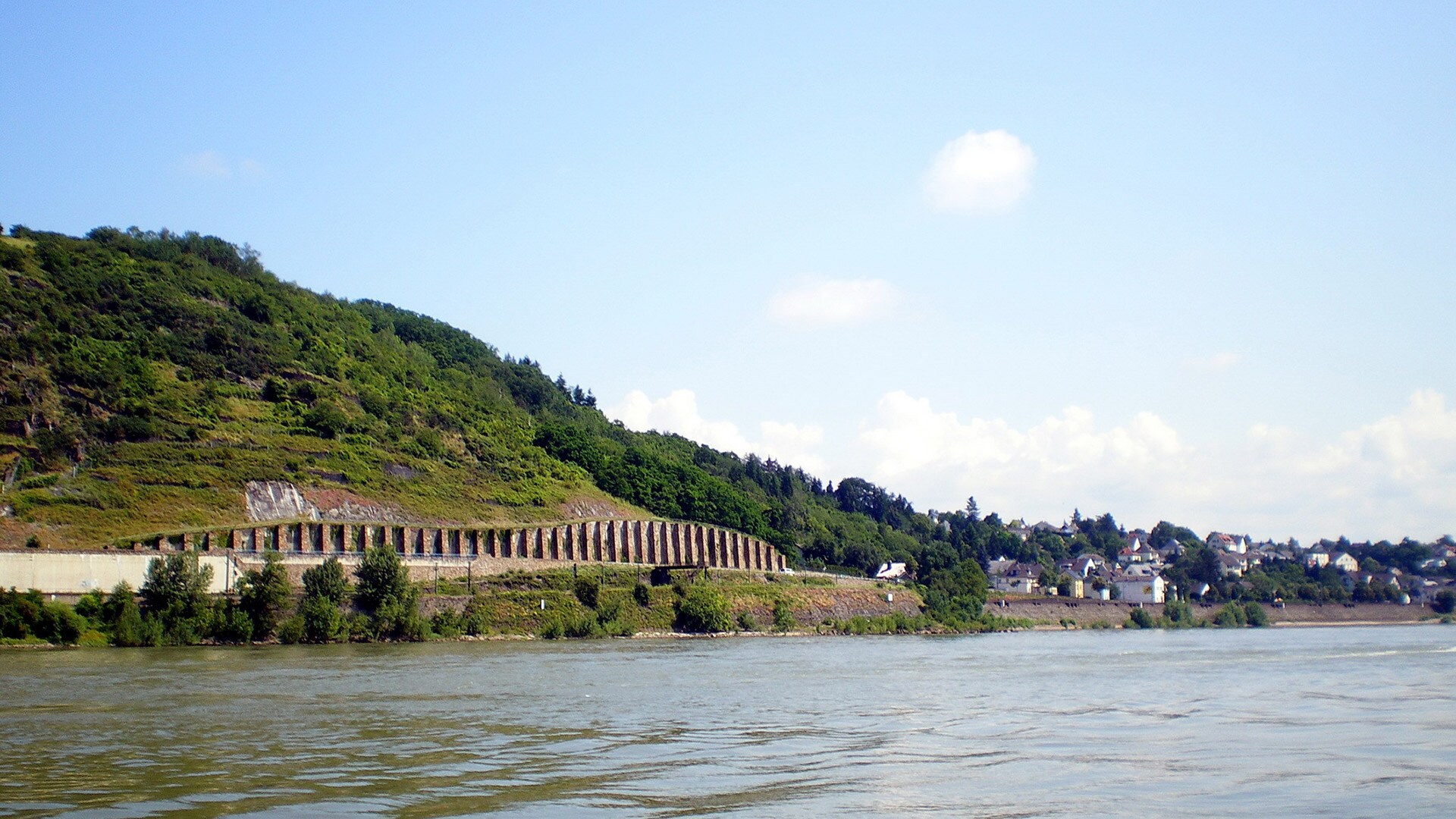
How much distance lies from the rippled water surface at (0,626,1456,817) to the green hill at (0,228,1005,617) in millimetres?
32582

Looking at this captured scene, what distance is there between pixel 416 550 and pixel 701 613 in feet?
80.2

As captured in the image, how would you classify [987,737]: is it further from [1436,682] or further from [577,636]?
[577,636]

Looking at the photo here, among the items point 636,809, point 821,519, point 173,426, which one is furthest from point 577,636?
point 821,519

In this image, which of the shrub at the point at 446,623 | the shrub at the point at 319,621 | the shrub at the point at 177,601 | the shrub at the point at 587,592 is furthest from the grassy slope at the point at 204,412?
the shrub at the point at 587,592

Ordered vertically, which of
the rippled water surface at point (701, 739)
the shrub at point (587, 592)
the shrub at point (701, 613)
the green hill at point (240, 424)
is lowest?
the rippled water surface at point (701, 739)

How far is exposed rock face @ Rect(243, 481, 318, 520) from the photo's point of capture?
298 feet

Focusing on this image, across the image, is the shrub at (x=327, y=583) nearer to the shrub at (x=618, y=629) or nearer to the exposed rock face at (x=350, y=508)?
the shrub at (x=618, y=629)

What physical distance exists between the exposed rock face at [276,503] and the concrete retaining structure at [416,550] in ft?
11.1

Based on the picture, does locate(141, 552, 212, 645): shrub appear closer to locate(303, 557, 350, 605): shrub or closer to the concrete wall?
the concrete wall

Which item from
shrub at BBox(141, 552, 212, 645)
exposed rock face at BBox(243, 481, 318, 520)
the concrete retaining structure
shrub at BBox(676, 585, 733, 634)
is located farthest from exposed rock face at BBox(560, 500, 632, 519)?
shrub at BBox(141, 552, 212, 645)

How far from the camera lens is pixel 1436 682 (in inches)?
1943

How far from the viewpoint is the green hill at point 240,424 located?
86875 mm

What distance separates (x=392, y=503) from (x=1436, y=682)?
7977 centimetres

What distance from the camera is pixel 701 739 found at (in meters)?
30.4
